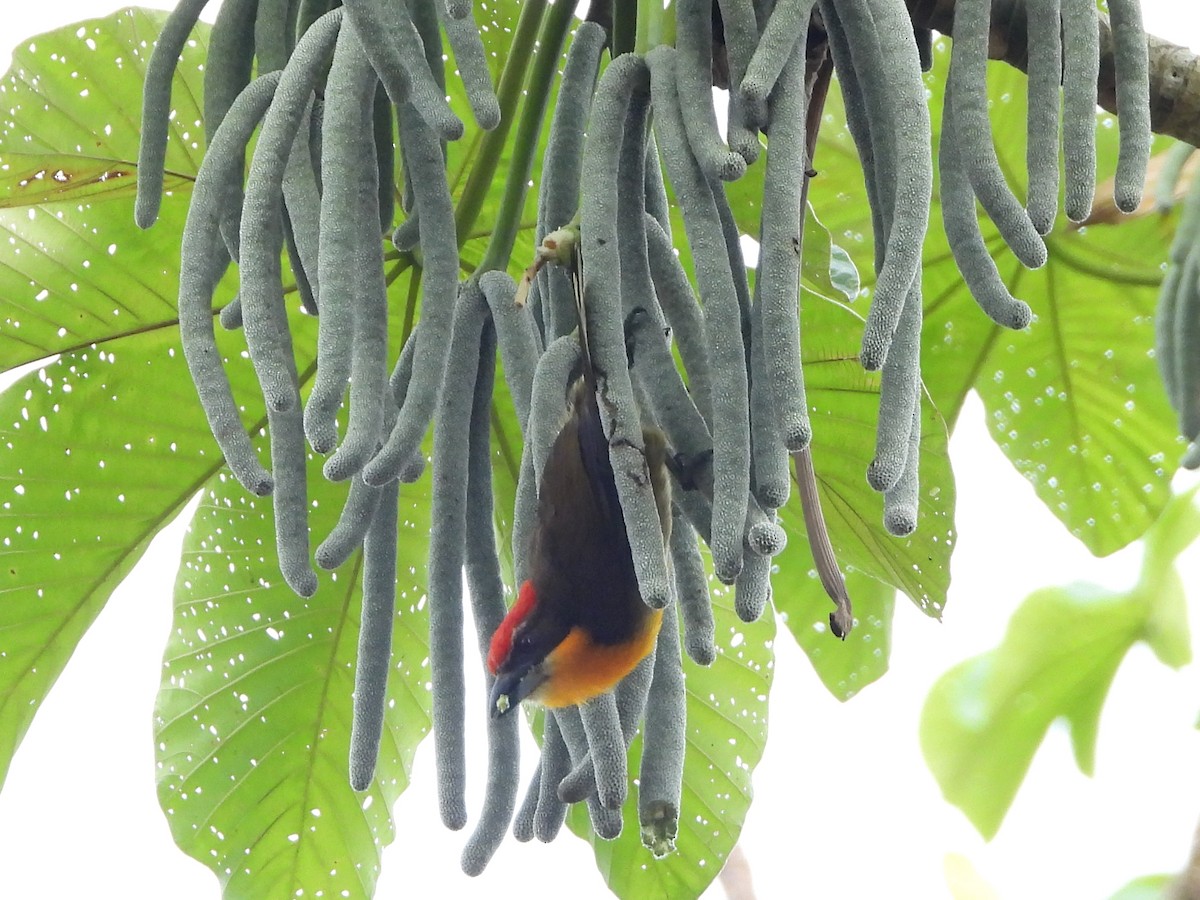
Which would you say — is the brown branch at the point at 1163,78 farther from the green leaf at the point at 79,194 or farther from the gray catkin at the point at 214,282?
the green leaf at the point at 79,194

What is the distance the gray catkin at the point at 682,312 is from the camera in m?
0.67

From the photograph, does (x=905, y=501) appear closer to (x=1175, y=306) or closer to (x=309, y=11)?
(x=309, y=11)

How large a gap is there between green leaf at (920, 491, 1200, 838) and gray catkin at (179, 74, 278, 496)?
5.53ft

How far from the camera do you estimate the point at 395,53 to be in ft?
2.23

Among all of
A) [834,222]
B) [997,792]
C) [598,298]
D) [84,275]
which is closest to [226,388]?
[598,298]

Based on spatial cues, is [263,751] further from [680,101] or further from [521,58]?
[680,101]

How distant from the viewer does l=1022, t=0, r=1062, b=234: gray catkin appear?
2.14ft

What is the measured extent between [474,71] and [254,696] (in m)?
0.82

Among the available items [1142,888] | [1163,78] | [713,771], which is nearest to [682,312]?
[1163,78]

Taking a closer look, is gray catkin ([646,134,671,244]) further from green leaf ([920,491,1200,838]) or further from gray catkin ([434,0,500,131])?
green leaf ([920,491,1200,838])

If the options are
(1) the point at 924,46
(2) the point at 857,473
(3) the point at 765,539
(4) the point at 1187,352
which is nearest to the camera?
(3) the point at 765,539

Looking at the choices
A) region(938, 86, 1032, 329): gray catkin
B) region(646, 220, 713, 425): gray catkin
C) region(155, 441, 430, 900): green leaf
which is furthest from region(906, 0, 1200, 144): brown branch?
region(155, 441, 430, 900): green leaf

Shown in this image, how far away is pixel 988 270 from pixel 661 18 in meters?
0.25

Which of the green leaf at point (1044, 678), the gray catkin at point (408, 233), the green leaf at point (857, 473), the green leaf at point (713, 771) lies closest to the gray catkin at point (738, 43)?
the gray catkin at point (408, 233)
